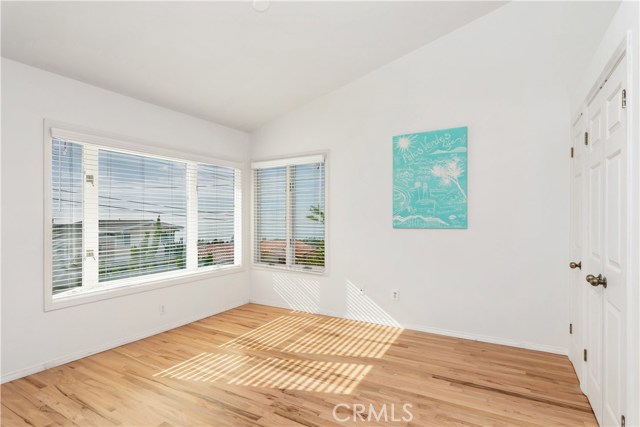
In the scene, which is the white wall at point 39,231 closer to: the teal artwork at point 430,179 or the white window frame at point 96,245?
the white window frame at point 96,245

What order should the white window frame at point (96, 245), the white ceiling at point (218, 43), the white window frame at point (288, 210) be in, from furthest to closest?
the white window frame at point (288, 210) < the white window frame at point (96, 245) < the white ceiling at point (218, 43)

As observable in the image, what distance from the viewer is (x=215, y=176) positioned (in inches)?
189

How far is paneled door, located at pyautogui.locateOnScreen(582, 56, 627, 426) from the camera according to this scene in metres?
1.78

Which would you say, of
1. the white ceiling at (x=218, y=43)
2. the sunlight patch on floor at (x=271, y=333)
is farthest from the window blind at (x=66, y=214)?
the sunlight patch on floor at (x=271, y=333)

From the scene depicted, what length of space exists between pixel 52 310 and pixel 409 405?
3041mm

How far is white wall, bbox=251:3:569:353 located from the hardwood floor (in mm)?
417

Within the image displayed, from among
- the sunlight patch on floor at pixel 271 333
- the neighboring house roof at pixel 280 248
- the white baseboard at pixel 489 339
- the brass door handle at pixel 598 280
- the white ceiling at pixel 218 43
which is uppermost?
the white ceiling at pixel 218 43

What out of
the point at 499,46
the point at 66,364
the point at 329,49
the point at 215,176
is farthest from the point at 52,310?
the point at 499,46

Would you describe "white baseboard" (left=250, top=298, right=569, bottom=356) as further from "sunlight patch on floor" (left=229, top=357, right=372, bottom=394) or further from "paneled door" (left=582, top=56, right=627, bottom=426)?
"sunlight patch on floor" (left=229, top=357, right=372, bottom=394)

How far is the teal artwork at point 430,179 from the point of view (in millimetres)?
3758

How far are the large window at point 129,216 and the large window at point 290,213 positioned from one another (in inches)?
16.1

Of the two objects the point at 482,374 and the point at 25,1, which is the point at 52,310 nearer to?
the point at 25,1

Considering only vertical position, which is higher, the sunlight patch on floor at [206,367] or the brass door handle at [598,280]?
the brass door handle at [598,280]

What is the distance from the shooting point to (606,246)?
6.70ft
